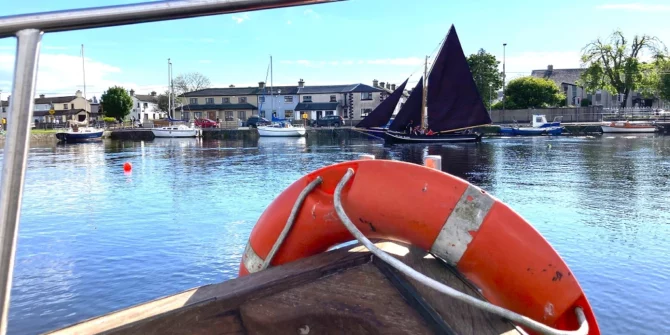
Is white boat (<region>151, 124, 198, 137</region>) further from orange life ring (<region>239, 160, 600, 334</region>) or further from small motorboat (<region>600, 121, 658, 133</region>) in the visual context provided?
orange life ring (<region>239, 160, 600, 334</region>)

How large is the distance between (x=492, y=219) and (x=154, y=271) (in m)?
6.02

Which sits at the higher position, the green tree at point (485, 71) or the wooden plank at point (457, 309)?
the green tree at point (485, 71)

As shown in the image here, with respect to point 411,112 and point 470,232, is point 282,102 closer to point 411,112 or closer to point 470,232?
point 411,112

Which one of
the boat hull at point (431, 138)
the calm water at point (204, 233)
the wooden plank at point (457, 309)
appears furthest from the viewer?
the boat hull at point (431, 138)

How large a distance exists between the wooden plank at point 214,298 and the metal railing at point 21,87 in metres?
0.98

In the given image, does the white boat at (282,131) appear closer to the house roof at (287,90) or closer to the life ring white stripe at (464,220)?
the house roof at (287,90)

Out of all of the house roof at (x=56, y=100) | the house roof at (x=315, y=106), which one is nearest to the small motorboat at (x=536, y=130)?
the house roof at (x=315, y=106)

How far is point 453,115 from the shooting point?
37469 millimetres

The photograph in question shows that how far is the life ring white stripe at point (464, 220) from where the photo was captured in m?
2.15

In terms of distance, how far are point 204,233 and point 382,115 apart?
102ft

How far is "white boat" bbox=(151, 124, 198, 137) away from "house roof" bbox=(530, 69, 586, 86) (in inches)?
1861

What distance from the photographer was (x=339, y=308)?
2180 mm

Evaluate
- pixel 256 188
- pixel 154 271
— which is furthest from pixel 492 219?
pixel 256 188

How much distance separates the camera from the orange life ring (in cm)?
216
